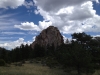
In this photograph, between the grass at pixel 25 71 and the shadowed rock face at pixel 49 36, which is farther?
the shadowed rock face at pixel 49 36

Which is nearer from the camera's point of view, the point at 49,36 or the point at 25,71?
the point at 25,71

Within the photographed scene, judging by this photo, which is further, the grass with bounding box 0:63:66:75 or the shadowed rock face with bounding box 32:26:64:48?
the shadowed rock face with bounding box 32:26:64:48

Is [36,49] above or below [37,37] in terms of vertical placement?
below

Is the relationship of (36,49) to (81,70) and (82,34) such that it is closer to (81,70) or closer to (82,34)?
(82,34)

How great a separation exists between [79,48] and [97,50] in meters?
11.2

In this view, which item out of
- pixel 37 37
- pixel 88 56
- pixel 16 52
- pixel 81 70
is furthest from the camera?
pixel 37 37

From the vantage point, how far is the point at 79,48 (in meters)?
23.9

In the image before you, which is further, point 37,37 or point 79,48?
point 37,37

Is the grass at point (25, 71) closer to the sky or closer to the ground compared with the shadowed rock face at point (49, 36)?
closer to the ground

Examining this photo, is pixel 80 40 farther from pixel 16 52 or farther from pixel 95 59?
pixel 16 52

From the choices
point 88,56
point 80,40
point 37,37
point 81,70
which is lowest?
point 81,70

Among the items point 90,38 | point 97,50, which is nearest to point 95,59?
point 97,50

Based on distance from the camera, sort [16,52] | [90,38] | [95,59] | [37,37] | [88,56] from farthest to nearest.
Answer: [37,37] < [16,52] < [90,38] < [95,59] < [88,56]

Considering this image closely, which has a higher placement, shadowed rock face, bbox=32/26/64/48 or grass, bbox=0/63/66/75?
shadowed rock face, bbox=32/26/64/48
